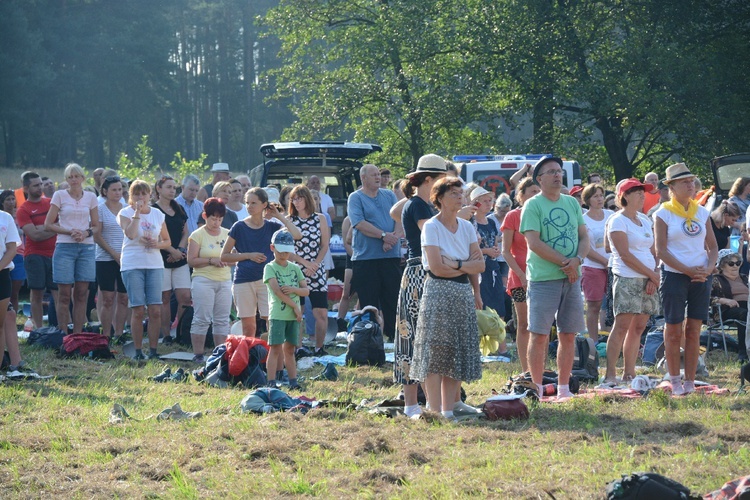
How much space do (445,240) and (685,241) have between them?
2.20 meters

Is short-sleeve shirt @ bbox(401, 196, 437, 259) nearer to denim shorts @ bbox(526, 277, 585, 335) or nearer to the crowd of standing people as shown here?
the crowd of standing people

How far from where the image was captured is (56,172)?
180 feet

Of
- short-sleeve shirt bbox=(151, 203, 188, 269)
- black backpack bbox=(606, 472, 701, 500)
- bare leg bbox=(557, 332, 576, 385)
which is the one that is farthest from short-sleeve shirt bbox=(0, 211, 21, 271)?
black backpack bbox=(606, 472, 701, 500)

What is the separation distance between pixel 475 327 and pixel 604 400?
55.2 inches

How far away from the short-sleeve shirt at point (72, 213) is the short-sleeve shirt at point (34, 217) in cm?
77

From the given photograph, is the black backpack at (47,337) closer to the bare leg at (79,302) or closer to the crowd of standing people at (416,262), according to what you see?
the bare leg at (79,302)

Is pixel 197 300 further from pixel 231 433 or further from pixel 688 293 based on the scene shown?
pixel 688 293

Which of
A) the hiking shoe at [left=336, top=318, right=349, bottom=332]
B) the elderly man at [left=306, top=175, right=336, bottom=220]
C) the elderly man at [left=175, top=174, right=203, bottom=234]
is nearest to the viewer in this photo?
the elderly man at [left=175, top=174, right=203, bottom=234]

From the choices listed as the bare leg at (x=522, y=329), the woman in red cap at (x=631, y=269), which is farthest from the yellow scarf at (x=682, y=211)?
the bare leg at (x=522, y=329)

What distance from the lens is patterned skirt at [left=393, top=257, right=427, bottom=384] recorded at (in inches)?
302

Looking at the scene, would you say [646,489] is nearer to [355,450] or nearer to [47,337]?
[355,450]

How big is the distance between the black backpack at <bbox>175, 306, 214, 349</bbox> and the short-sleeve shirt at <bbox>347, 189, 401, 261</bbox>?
2.03 meters

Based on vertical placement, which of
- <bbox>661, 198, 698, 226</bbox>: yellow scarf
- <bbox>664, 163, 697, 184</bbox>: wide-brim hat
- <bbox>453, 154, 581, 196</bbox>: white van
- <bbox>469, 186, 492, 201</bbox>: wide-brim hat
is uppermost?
<bbox>453, 154, 581, 196</bbox>: white van

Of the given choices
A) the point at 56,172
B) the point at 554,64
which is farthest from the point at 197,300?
the point at 56,172
